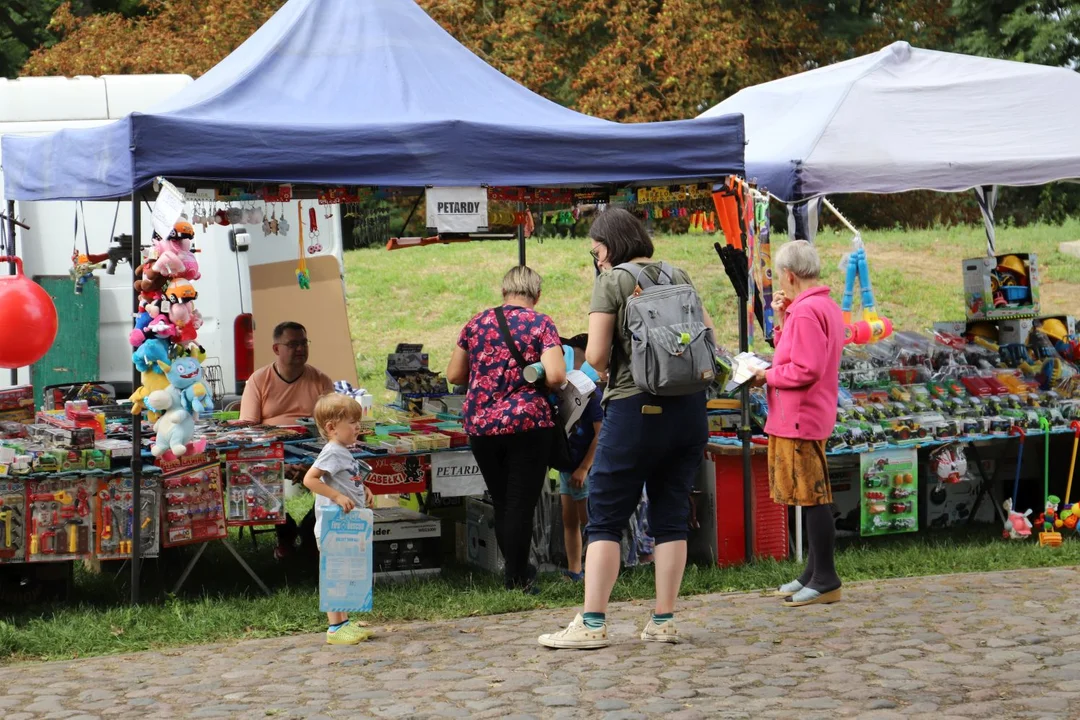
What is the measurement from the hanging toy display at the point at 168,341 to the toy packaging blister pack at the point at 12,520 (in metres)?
0.64

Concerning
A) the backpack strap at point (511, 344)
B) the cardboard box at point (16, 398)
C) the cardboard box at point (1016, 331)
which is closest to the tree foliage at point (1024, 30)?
the cardboard box at point (1016, 331)

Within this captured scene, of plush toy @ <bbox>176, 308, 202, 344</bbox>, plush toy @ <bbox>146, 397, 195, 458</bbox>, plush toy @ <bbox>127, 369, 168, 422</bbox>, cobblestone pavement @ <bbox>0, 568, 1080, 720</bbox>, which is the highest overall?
plush toy @ <bbox>176, 308, 202, 344</bbox>

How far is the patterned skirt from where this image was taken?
20.1ft

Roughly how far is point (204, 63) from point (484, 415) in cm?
1627

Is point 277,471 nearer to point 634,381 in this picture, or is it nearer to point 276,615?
point 276,615

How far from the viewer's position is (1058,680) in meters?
4.94

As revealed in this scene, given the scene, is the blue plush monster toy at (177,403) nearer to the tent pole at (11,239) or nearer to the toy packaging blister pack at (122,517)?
the toy packaging blister pack at (122,517)

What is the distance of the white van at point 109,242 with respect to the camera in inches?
362

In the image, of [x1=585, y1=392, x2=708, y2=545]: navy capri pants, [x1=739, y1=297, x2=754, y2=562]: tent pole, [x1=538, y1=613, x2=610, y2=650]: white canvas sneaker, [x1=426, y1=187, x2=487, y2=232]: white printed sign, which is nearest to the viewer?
[x1=585, y1=392, x2=708, y2=545]: navy capri pants

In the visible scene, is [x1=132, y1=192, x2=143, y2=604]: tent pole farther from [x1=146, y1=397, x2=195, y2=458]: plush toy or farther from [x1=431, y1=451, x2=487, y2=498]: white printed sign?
[x1=431, y1=451, x2=487, y2=498]: white printed sign

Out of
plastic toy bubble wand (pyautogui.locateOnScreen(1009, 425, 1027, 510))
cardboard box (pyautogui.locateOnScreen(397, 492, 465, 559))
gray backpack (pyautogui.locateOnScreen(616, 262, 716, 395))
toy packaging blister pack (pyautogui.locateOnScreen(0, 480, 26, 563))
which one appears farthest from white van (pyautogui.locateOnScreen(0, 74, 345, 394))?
plastic toy bubble wand (pyautogui.locateOnScreen(1009, 425, 1027, 510))

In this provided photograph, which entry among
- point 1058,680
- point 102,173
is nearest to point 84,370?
point 102,173

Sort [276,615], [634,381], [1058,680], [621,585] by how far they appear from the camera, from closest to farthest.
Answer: [1058,680]
[634,381]
[276,615]
[621,585]

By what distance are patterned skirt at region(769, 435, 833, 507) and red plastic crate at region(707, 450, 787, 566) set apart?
89 cm
